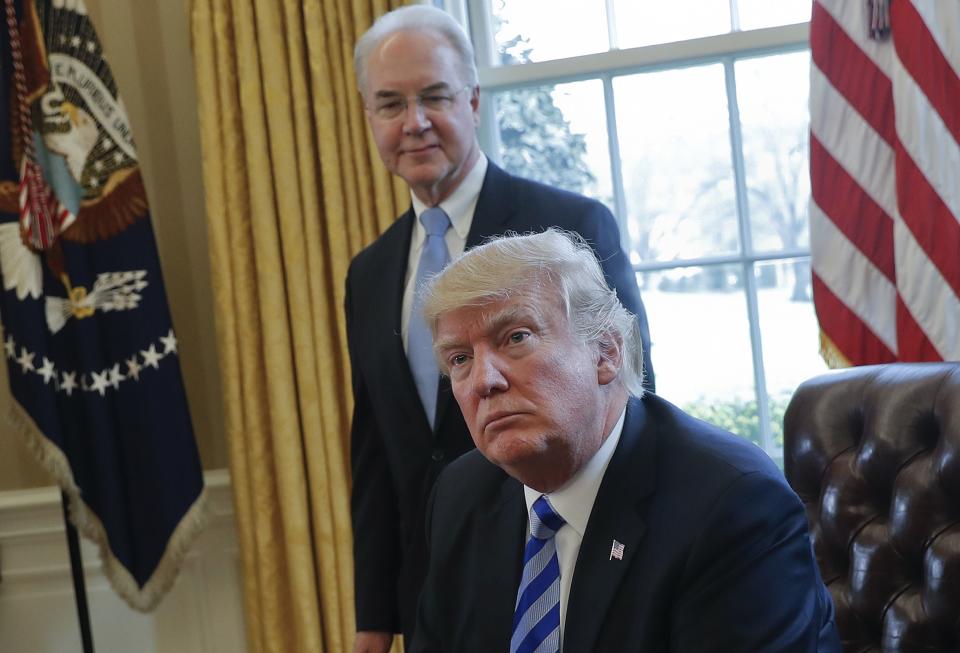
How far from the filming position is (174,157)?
3824 mm

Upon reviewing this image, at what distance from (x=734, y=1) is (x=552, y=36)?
55 centimetres

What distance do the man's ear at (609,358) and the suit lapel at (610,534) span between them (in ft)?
0.28

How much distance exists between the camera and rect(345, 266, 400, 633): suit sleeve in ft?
7.93

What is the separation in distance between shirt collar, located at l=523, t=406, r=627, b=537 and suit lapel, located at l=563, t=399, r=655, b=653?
0.02 meters

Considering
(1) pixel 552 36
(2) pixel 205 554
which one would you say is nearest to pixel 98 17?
(1) pixel 552 36

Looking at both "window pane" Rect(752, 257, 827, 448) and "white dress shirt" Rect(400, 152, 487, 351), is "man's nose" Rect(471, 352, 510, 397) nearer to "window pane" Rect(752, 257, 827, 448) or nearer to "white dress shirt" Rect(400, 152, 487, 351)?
"white dress shirt" Rect(400, 152, 487, 351)

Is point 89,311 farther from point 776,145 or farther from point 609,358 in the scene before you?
→ point 609,358

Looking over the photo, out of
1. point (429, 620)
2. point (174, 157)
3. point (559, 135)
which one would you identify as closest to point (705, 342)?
point (559, 135)

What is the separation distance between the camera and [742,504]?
1491mm

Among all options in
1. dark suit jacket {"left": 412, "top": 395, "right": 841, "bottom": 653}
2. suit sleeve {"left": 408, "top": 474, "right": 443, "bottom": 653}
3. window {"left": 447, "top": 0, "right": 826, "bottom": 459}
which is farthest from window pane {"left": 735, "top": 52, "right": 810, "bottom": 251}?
suit sleeve {"left": 408, "top": 474, "right": 443, "bottom": 653}

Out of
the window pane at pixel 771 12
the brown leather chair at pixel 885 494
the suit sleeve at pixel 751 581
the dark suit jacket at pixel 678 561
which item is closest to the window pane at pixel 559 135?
the window pane at pixel 771 12

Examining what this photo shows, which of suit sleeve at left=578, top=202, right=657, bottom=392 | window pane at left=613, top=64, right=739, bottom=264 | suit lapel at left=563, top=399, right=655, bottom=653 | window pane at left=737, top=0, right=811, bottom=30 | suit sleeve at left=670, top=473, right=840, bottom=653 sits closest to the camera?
suit sleeve at left=670, top=473, right=840, bottom=653

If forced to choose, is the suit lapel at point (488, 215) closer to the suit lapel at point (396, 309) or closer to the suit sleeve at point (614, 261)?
the suit lapel at point (396, 309)

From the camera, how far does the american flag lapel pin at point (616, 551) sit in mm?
1547
